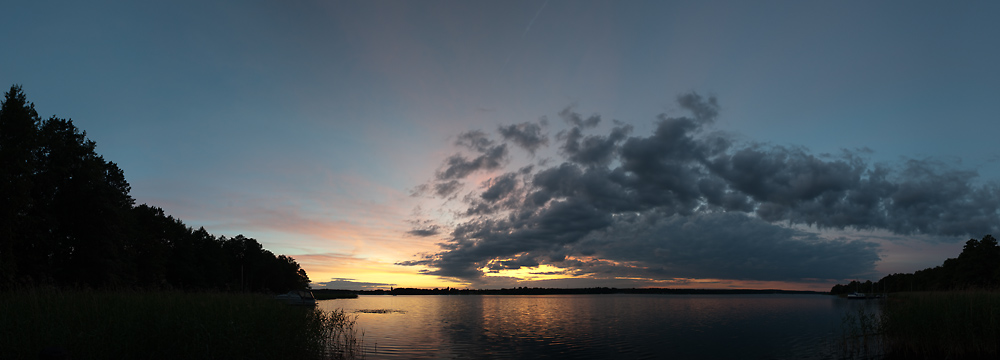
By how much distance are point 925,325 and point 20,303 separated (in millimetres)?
42517

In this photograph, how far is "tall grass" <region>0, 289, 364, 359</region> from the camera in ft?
54.0

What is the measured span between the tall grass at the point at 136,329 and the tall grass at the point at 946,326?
32.6 meters

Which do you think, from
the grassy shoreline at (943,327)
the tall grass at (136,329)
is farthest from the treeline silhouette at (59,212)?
the grassy shoreline at (943,327)

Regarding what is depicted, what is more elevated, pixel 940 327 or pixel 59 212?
pixel 59 212

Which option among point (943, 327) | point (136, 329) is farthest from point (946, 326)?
point (136, 329)

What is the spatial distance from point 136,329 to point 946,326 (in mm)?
37535

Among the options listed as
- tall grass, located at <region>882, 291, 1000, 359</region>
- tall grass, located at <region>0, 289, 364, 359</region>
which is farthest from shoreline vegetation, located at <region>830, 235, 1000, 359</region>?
tall grass, located at <region>0, 289, 364, 359</region>

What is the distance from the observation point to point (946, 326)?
1011 inches

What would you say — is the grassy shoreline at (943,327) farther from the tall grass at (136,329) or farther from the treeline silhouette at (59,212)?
the treeline silhouette at (59,212)

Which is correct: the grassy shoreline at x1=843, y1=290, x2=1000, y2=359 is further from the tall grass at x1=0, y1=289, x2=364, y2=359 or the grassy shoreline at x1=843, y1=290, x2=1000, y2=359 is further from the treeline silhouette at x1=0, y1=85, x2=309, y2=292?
the treeline silhouette at x1=0, y1=85, x2=309, y2=292

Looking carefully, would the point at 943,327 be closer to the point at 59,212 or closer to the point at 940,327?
the point at 940,327

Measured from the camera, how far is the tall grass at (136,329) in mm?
16453

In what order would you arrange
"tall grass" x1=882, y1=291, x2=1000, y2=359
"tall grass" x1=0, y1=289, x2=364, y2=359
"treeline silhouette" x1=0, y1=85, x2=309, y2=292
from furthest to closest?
1. "treeline silhouette" x1=0, y1=85, x2=309, y2=292
2. "tall grass" x1=882, y1=291, x2=1000, y2=359
3. "tall grass" x1=0, y1=289, x2=364, y2=359

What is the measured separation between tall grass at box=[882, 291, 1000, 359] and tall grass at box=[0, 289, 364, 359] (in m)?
32.6
